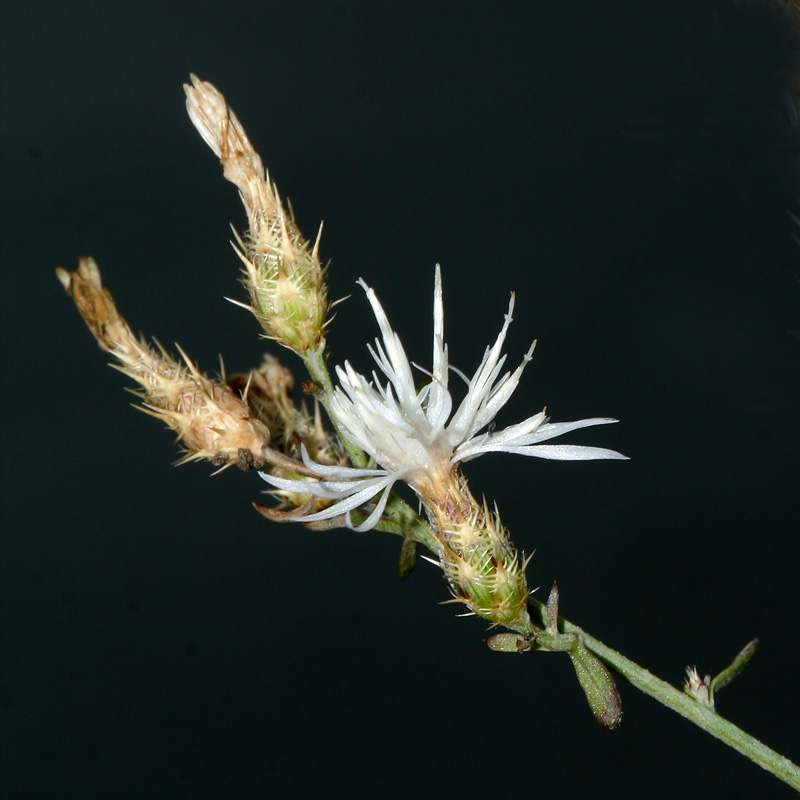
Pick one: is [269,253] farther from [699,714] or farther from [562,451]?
[699,714]

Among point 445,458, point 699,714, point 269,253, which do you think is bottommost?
point 699,714

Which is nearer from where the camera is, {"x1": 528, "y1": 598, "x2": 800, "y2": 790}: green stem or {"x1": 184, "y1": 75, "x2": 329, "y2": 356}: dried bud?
{"x1": 528, "y1": 598, "x2": 800, "y2": 790}: green stem

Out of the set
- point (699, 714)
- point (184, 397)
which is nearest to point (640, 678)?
point (699, 714)

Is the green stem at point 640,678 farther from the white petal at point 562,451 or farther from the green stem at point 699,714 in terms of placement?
the white petal at point 562,451

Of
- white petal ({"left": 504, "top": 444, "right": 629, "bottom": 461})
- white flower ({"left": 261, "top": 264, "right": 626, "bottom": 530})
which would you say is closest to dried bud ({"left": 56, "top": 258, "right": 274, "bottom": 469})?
white flower ({"left": 261, "top": 264, "right": 626, "bottom": 530})

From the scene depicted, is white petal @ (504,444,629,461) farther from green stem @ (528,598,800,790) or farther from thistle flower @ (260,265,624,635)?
green stem @ (528,598,800,790)

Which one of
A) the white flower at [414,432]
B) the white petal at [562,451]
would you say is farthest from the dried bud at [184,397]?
the white petal at [562,451]
